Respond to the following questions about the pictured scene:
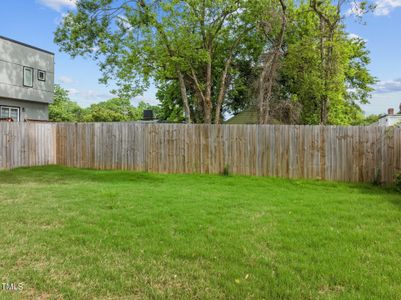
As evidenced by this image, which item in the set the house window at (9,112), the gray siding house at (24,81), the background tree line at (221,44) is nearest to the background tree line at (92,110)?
the gray siding house at (24,81)

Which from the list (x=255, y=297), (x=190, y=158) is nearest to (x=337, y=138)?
(x=190, y=158)

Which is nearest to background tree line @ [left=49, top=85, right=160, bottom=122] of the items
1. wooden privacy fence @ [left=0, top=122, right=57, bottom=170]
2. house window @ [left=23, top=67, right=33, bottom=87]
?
house window @ [left=23, top=67, right=33, bottom=87]

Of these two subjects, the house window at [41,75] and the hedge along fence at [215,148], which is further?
the house window at [41,75]

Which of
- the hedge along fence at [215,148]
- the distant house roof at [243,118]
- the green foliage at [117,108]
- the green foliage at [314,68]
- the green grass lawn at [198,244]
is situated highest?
the green foliage at [117,108]

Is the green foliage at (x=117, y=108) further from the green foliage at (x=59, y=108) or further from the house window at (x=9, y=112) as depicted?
the house window at (x=9, y=112)

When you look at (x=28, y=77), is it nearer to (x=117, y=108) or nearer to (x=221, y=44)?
(x=221, y=44)

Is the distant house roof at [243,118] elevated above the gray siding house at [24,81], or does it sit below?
below

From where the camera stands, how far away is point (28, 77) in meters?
19.3

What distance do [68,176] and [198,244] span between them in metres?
6.92

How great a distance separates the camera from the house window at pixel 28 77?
19094mm

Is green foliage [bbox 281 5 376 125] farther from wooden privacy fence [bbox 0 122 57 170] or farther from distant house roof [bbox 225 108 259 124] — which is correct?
wooden privacy fence [bbox 0 122 57 170]

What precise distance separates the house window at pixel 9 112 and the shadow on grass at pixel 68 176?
885cm

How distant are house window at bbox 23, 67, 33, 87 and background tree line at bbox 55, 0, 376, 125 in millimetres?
6164

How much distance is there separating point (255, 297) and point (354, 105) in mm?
20180
